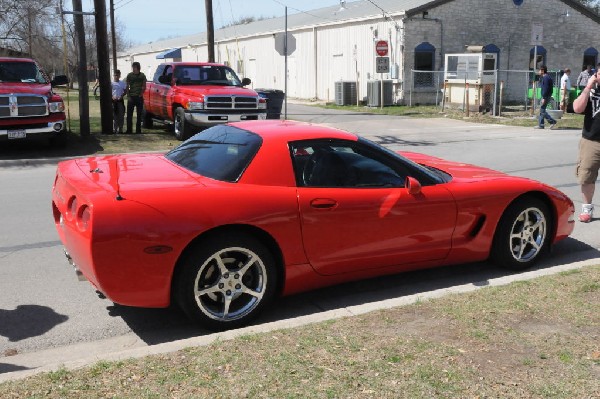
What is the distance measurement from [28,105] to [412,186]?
10406 millimetres

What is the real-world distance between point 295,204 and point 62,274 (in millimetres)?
2452

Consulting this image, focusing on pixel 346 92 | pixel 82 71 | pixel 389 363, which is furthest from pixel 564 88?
pixel 389 363

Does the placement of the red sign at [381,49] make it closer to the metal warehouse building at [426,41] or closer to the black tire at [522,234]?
the metal warehouse building at [426,41]

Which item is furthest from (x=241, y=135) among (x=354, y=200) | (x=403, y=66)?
(x=403, y=66)

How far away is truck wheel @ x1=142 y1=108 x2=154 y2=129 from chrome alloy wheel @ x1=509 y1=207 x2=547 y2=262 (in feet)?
47.0

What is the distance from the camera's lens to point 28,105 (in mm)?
12836

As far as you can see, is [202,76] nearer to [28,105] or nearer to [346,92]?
[28,105]

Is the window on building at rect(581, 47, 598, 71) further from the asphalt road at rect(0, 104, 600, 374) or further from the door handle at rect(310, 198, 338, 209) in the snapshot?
the door handle at rect(310, 198, 338, 209)

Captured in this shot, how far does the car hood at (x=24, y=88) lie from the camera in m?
12.7

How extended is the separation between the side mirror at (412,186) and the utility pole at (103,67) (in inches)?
494

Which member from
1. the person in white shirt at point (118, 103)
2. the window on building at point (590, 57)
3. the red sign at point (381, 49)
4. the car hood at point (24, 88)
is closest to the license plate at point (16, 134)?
the car hood at point (24, 88)

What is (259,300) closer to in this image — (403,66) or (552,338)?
(552,338)

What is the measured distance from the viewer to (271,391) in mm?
3186

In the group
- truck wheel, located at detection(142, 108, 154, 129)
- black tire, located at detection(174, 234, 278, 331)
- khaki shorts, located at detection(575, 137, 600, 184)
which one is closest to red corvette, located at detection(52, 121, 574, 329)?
black tire, located at detection(174, 234, 278, 331)
